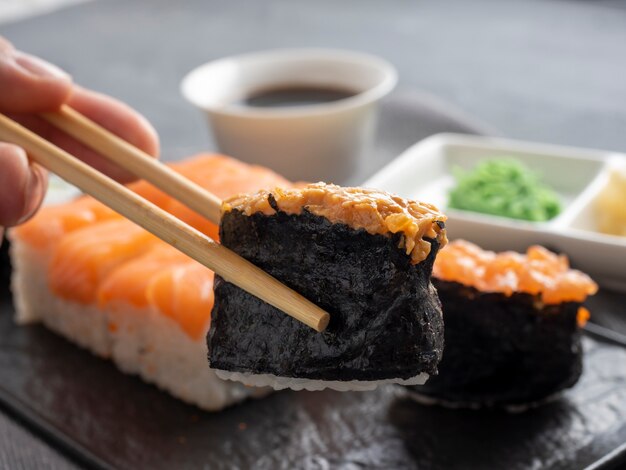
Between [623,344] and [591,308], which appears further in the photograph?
[591,308]

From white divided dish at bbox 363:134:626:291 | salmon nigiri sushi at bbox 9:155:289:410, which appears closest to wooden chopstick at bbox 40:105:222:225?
salmon nigiri sushi at bbox 9:155:289:410

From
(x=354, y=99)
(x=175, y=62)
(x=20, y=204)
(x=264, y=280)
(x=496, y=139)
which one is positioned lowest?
(x=175, y=62)

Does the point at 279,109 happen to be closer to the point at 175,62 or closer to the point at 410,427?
the point at 410,427

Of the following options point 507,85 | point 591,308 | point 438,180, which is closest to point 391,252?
point 591,308

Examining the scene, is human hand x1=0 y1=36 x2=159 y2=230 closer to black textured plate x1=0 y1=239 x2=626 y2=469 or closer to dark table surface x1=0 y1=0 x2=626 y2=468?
black textured plate x1=0 y1=239 x2=626 y2=469

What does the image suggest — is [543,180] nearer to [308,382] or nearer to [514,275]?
[514,275]

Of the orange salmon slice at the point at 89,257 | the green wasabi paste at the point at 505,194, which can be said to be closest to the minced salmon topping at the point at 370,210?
the orange salmon slice at the point at 89,257

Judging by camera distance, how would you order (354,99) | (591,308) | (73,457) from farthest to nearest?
(354,99), (591,308), (73,457)
